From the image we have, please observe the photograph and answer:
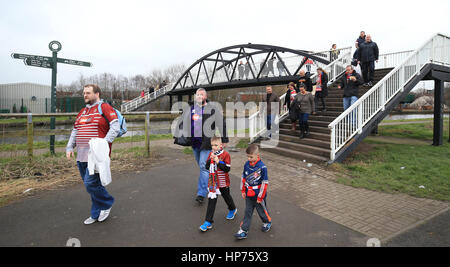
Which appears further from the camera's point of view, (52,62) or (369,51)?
(369,51)

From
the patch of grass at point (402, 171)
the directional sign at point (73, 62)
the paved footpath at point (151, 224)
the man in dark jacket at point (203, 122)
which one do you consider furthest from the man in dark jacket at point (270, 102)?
the directional sign at point (73, 62)

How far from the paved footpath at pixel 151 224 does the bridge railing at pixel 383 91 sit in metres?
3.86

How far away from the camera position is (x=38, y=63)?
815 centimetres

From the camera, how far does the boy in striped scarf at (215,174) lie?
347cm

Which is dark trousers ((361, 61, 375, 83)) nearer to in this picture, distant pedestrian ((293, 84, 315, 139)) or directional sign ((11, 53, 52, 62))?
distant pedestrian ((293, 84, 315, 139))

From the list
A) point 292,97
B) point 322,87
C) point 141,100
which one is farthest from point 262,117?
point 141,100

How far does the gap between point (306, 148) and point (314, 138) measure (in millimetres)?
758

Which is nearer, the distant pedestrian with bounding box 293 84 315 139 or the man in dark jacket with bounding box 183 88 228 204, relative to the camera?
the man in dark jacket with bounding box 183 88 228 204

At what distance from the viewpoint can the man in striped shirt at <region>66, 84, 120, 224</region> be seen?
3551 millimetres

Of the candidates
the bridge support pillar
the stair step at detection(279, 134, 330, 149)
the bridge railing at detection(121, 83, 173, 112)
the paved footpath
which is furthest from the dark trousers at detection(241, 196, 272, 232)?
the bridge railing at detection(121, 83, 173, 112)

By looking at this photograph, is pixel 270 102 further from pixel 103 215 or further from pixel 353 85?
pixel 103 215
